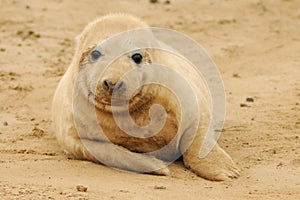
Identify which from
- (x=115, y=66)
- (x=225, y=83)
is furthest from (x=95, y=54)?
(x=225, y=83)

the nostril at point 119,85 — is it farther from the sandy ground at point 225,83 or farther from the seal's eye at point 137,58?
the sandy ground at point 225,83

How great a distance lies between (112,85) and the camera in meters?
4.76

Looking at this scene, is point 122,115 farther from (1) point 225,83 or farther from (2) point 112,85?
(1) point 225,83

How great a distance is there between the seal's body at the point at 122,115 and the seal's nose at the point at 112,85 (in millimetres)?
60

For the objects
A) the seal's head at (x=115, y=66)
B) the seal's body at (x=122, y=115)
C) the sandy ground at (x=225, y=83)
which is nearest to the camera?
the sandy ground at (x=225, y=83)

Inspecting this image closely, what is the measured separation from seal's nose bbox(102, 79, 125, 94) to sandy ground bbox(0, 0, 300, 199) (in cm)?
67

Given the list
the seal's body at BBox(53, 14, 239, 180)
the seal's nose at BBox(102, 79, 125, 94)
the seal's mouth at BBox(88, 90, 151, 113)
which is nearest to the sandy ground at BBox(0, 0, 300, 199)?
the seal's body at BBox(53, 14, 239, 180)

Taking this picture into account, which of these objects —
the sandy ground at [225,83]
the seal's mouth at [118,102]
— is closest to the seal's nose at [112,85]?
the seal's mouth at [118,102]

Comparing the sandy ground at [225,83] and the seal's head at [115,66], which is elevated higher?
the seal's head at [115,66]

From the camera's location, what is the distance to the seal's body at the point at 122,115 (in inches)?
200

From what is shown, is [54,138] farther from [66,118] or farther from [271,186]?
[271,186]

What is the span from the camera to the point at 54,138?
629 cm

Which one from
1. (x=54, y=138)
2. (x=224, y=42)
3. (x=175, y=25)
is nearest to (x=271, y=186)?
(x=54, y=138)

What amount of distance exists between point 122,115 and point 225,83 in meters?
3.42
